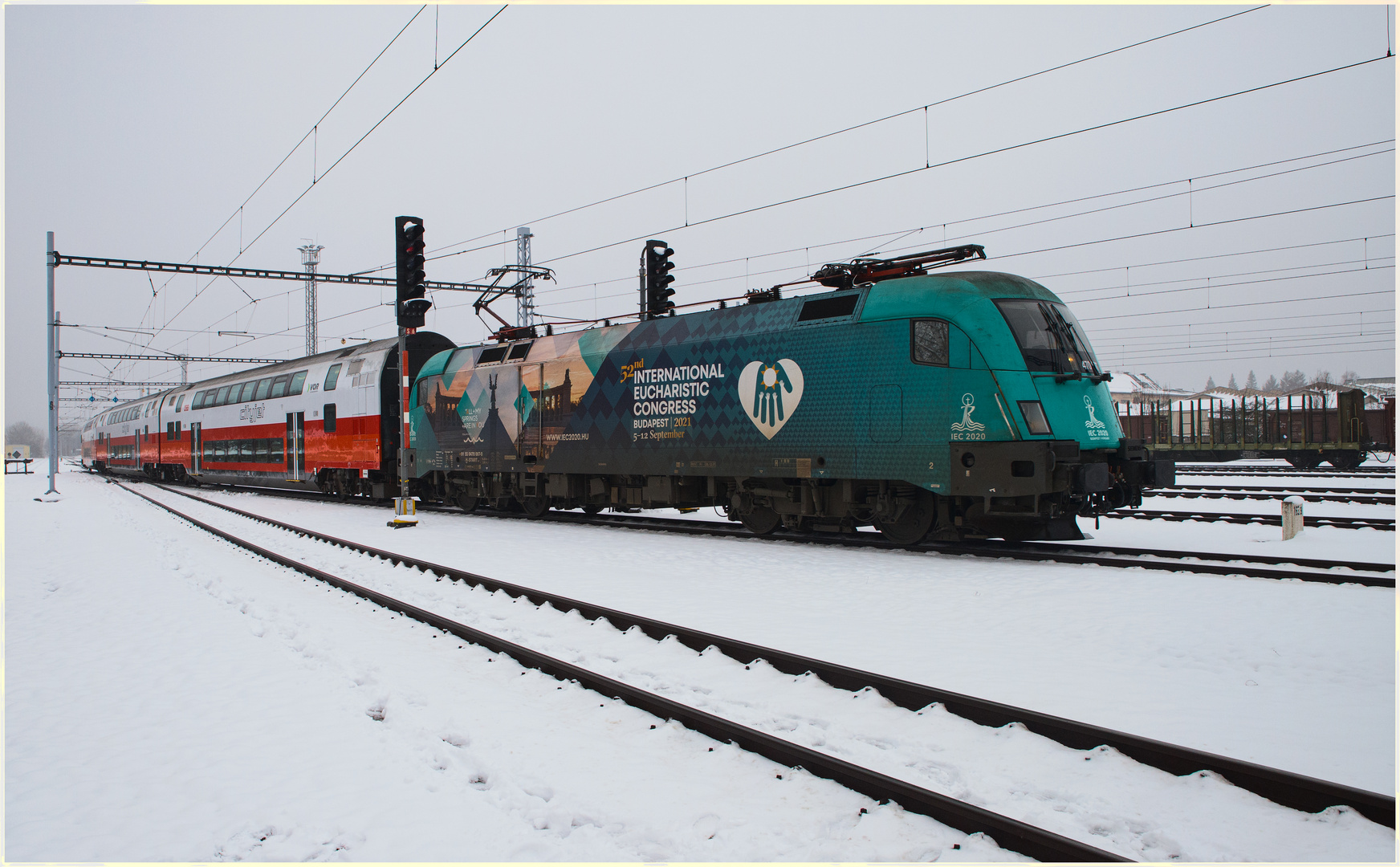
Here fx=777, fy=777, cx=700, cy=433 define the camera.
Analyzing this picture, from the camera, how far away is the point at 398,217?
13273 mm

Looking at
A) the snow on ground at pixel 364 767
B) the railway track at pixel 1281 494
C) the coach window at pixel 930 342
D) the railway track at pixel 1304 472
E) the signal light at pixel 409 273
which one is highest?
the signal light at pixel 409 273

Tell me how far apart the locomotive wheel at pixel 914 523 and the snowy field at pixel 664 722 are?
1.42 m

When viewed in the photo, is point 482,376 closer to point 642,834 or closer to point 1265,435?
point 642,834

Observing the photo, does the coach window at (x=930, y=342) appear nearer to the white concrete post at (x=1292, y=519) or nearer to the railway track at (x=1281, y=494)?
the white concrete post at (x=1292, y=519)

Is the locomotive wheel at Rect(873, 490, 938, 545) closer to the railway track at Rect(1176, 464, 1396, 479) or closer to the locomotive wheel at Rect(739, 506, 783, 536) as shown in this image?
the locomotive wheel at Rect(739, 506, 783, 536)

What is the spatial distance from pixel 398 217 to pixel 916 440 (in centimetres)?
946

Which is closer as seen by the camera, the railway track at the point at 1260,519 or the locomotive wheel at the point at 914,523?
the locomotive wheel at the point at 914,523

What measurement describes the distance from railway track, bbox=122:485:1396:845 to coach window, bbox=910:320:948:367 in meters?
4.99

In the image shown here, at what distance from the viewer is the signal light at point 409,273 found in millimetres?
12961

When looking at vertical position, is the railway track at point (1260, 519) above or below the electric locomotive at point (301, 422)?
below

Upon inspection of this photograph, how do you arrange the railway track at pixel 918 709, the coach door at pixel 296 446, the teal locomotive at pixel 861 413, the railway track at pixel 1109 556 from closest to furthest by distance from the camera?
1. the railway track at pixel 918 709
2. the railway track at pixel 1109 556
3. the teal locomotive at pixel 861 413
4. the coach door at pixel 296 446

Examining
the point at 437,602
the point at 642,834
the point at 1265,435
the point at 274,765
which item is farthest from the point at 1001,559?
the point at 1265,435

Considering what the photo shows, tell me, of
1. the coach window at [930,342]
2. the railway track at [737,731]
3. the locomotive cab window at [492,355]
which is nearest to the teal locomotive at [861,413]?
the coach window at [930,342]

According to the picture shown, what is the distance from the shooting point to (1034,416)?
8.88m
